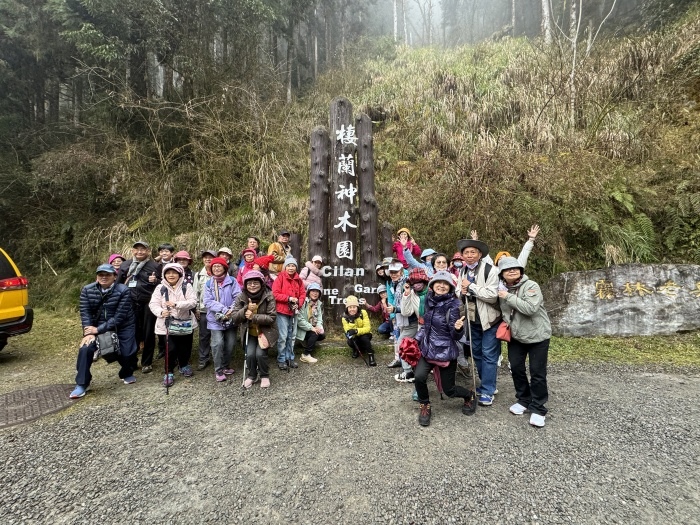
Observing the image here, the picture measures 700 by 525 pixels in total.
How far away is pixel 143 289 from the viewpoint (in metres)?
5.03

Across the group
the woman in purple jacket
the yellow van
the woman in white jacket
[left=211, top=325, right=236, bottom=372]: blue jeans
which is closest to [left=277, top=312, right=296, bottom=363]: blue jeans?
[left=211, top=325, right=236, bottom=372]: blue jeans

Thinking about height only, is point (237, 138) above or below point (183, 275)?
above

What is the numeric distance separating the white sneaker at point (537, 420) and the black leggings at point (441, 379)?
22.8 inches

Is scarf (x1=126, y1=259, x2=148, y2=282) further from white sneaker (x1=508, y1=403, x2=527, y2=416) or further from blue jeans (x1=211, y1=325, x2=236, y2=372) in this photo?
white sneaker (x1=508, y1=403, x2=527, y2=416)

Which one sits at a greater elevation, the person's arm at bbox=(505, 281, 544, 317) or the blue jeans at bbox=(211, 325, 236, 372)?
the person's arm at bbox=(505, 281, 544, 317)

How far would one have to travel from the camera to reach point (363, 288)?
20.4 feet

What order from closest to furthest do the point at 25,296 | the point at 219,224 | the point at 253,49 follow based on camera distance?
the point at 25,296
the point at 219,224
the point at 253,49

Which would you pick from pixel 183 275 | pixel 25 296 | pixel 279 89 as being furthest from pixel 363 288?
pixel 279 89

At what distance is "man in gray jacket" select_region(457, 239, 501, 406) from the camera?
11.9 ft

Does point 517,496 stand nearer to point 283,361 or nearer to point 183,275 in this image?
point 283,361

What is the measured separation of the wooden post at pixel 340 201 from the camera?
6184mm

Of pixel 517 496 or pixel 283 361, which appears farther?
pixel 283 361

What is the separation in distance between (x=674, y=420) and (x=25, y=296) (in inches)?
339

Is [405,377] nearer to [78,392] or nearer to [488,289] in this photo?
[488,289]
